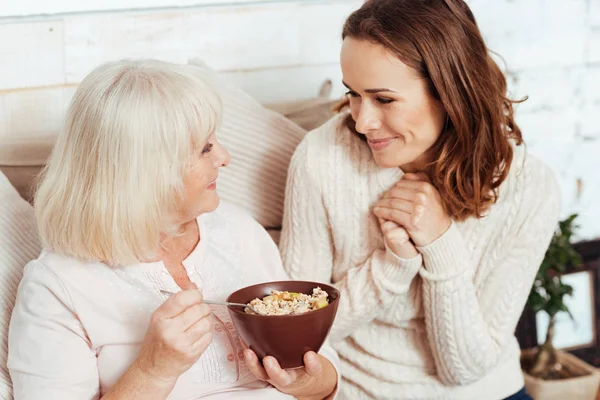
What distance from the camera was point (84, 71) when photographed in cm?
182

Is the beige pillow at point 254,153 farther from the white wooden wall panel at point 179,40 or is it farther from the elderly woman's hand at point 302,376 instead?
the elderly woman's hand at point 302,376

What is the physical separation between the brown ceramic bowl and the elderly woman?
0.02m

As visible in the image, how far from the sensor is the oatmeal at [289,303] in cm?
126

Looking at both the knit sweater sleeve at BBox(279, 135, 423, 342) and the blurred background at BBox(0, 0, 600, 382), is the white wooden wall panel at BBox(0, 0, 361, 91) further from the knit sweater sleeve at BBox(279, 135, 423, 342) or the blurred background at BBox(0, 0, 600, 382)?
the knit sweater sleeve at BBox(279, 135, 423, 342)

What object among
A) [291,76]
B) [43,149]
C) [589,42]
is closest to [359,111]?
[291,76]

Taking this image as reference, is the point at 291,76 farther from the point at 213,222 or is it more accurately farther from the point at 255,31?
the point at 213,222

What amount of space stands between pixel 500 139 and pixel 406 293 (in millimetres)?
405

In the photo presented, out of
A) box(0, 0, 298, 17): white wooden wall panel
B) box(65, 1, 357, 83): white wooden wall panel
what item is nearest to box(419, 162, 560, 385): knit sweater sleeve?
box(65, 1, 357, 83): white wooden wall panel

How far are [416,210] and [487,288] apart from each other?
29 cm

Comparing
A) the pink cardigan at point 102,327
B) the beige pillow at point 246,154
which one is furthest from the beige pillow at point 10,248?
the beige pillow at point 246,154

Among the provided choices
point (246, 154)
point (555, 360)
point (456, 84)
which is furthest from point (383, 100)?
point (555, 360)

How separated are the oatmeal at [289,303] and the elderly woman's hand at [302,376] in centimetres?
8

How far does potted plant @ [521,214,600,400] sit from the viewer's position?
7.35ft

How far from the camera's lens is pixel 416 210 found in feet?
5.08
